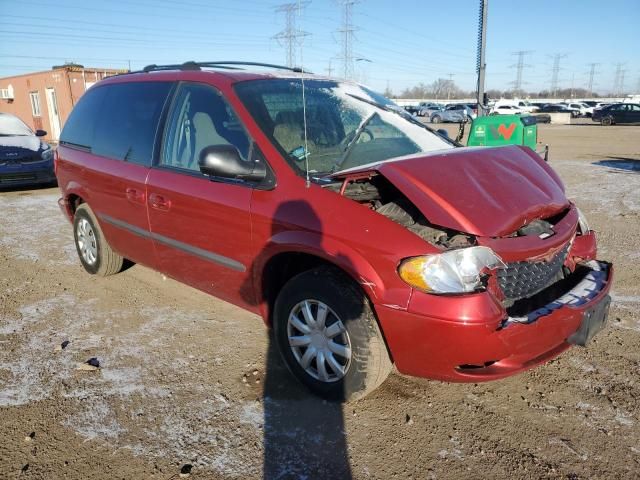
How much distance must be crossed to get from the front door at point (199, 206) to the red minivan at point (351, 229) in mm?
14

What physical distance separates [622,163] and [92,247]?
12.8m

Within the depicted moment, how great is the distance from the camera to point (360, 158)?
3.26m

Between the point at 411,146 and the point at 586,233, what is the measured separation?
132 centimetres

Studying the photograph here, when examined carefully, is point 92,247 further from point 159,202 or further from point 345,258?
point 345,258

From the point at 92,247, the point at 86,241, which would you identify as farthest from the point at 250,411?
the point at 86,241

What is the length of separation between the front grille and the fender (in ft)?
1.83

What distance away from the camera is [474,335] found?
2.29 meters

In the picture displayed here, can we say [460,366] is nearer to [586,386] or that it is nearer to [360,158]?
[586,386]

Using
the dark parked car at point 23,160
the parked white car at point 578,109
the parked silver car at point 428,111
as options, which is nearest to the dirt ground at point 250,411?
the dark parked car at point 23,160

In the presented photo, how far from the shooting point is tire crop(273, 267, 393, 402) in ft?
8.46

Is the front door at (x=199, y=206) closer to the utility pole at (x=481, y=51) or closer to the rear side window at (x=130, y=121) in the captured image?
the rear side window at (x=130, y=121)

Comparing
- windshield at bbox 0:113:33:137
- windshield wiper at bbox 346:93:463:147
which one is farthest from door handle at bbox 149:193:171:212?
windshield at bbox 0:113:33:137

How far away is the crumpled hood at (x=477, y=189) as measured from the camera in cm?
248

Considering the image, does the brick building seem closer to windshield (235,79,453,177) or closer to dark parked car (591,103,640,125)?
windshield (235,79,453,177)
